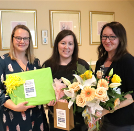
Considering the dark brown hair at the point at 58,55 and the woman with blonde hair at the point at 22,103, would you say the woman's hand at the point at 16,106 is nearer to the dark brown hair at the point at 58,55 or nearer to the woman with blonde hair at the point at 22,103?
the woman with blonde hair at the point at 22,103

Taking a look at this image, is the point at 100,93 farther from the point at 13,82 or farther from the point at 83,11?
the point at 83,11

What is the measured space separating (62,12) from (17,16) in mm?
930

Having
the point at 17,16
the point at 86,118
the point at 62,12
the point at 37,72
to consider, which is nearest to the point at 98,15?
the point at 62,12

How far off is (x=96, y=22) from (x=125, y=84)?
2.40 m

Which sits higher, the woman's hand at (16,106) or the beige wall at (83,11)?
the beige wall at (83,11)

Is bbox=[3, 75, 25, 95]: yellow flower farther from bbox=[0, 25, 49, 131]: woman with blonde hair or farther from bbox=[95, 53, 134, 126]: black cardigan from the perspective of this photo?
bbox=[95, 53, 134, 126]: black cardigan

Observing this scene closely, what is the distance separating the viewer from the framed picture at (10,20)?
292cm

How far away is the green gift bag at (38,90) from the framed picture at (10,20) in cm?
196

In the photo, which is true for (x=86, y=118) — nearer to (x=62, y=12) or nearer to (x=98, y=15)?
(x=62, y=12)

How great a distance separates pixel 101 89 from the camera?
0.93m

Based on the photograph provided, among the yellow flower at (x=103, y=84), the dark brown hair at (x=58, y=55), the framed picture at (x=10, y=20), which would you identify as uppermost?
the framed picture at (x=10, y=20)

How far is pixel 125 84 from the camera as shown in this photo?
47.4 inches

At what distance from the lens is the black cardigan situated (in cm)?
117

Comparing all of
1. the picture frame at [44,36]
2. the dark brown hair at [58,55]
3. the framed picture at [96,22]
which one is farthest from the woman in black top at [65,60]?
the framed picture at [96,22]
